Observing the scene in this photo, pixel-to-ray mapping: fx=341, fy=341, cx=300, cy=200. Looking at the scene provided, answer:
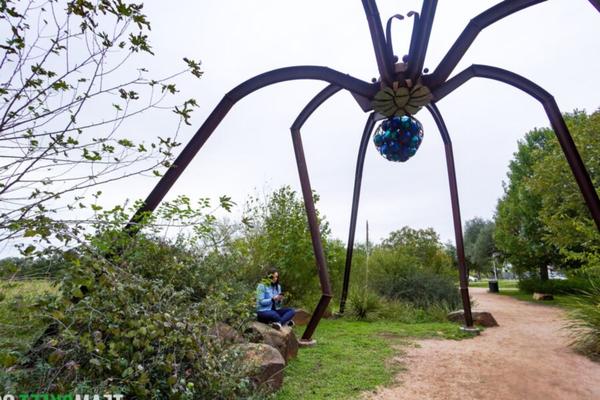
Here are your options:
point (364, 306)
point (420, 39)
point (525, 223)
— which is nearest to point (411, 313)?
point (364, 306)

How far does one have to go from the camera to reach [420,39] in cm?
341

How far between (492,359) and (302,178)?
3.54 metres

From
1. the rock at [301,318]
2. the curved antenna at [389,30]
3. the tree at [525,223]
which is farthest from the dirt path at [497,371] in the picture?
the tree at [525,223]

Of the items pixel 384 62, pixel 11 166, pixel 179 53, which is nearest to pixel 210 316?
pixel 11 166

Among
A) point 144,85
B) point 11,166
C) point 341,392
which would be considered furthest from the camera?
point 341,392

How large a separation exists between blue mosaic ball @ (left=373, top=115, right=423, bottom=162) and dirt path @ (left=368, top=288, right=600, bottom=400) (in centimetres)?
269

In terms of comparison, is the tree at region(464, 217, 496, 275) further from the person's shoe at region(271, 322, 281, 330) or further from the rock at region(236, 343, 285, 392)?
the rock at region(236, 343, 285, 392)

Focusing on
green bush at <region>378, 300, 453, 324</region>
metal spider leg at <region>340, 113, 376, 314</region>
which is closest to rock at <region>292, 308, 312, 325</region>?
metal spider leg at <region>340, 113, 376, 314</region>

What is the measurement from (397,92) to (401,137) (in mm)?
767

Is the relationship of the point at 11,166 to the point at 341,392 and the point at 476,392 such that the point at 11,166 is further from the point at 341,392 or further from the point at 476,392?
the point at 476,392

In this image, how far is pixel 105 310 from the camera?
7.02ft

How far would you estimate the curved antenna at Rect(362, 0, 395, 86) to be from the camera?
3307mm

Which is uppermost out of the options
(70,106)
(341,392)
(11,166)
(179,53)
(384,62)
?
(384,62)

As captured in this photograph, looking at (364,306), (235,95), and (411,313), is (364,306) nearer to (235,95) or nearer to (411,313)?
(411,313)
